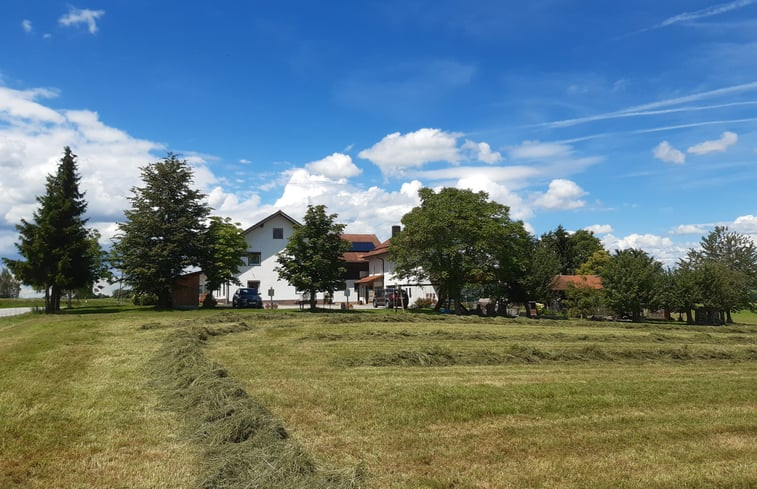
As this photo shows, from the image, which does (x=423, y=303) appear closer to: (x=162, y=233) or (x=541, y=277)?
(x=541, y=277)

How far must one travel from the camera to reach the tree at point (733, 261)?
125 ft

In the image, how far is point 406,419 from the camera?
22.8 ft

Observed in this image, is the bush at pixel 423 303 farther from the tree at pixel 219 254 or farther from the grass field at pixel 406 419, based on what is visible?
the grass field at pixel 406 419

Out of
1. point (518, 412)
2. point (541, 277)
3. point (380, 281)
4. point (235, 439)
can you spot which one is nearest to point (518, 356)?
point (518, 412)

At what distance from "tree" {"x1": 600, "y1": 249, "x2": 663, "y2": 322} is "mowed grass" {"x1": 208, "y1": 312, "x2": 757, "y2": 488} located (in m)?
22.7

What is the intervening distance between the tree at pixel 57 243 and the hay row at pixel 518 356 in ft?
91.2

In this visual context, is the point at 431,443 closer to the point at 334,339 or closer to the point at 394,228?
the point at 334,339

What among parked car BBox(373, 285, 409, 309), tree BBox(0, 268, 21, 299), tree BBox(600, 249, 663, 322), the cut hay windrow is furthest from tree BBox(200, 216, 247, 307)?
tree BBox(0, 268, 21, 299)

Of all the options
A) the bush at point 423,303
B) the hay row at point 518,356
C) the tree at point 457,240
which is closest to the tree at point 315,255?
the tree at point 457,240

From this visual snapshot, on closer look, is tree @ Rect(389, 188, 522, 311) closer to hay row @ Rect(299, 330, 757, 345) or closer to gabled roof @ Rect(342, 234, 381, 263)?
hay row @ Rect(299, 330, 757, 345)

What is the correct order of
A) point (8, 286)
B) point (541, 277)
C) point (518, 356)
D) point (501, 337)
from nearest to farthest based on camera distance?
point (518, 356) < point (501, 337) < point (541, 277) < point (8, 286)

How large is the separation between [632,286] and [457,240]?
11771 mm

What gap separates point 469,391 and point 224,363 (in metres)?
5.61

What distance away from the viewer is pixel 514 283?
3994cm
